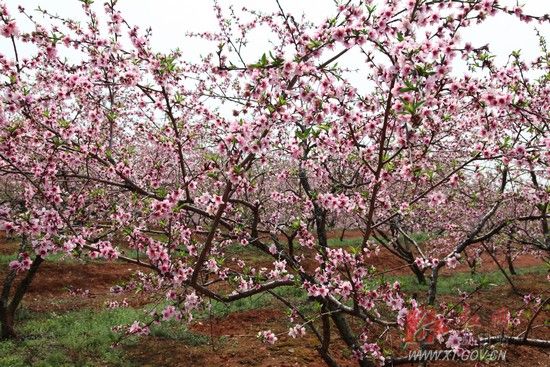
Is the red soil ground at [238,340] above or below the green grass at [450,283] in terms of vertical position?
below

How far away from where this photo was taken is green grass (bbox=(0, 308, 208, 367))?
26.4 feet

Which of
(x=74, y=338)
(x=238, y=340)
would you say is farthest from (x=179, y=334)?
(x=74, y=338)

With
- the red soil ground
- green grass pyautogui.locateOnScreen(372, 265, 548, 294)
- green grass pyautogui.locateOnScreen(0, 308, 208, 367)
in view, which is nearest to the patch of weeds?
green grass pyautogui.locateOnScreen(0, 308, 208, 367)

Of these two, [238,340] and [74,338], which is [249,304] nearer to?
[238,340]

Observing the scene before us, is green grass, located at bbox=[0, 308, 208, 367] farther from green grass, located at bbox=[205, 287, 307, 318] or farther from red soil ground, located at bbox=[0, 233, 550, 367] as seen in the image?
green grass, located at bbox=[205, 287, 307, 318]

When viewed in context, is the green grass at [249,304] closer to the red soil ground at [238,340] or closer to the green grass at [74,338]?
the red soil ground at [238,340]

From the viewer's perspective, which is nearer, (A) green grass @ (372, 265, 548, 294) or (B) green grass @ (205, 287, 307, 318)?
(B) green grass @ (205, 287, 307, 318)

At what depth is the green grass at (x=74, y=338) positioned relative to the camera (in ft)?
26.4

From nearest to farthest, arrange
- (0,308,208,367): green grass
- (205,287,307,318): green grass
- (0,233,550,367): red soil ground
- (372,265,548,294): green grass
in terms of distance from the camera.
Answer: (0,308,208,367): green grass → (0,233,550,367): red soil ground → (205,287,307,318): green grass → (372,265,548,294): green grass

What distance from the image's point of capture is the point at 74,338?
361 inches

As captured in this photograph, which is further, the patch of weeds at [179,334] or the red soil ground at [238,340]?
the patch of weeds at [179,334]

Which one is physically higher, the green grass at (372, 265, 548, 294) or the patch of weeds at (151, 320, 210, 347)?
the green grass at (372, 265, 548, 294)

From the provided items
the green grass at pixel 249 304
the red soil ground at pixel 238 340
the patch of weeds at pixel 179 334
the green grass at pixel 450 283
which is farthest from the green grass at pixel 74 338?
the green grass at pixel 450 283

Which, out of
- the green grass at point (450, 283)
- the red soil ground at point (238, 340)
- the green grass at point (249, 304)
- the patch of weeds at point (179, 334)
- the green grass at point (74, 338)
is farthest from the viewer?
the green grass at point (450, 283)
